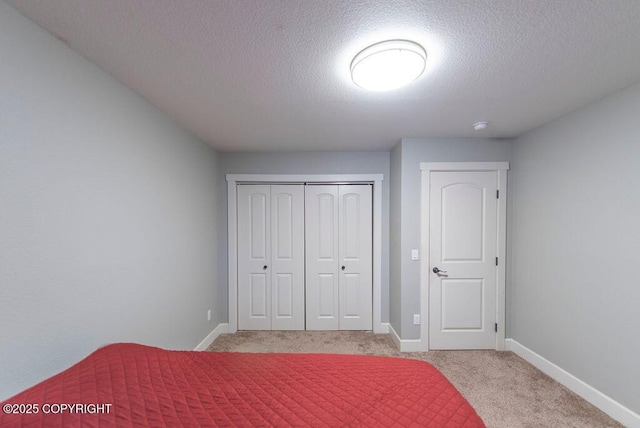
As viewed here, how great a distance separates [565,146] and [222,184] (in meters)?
3.65

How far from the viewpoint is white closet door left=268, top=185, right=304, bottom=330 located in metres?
3.17

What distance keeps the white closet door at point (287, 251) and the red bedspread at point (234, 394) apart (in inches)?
74.1

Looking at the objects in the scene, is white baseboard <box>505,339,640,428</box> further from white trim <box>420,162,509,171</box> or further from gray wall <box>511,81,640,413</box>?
white trim <box>420,162,509,171</box>

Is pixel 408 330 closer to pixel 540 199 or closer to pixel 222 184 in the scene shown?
pixel 540 199

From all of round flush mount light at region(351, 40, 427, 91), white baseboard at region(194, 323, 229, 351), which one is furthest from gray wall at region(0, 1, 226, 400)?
round flush mount light at region(351, 40, 427, 91)

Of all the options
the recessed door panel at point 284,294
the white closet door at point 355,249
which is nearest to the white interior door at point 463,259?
the white closet door at point 355,249

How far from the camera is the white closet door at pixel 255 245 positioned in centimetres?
317

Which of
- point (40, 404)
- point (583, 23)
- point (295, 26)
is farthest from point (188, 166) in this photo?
point (583, 23)

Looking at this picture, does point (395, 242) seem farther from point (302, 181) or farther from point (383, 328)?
point (302, 181)

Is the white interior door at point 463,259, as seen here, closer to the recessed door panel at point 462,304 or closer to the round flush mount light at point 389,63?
the recessed door panel at point 462,304

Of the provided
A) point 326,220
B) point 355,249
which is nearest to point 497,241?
point 355,249

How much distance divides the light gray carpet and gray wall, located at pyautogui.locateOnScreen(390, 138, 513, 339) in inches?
16.8

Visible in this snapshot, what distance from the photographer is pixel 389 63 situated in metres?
1.22

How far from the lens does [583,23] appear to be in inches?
42.0
